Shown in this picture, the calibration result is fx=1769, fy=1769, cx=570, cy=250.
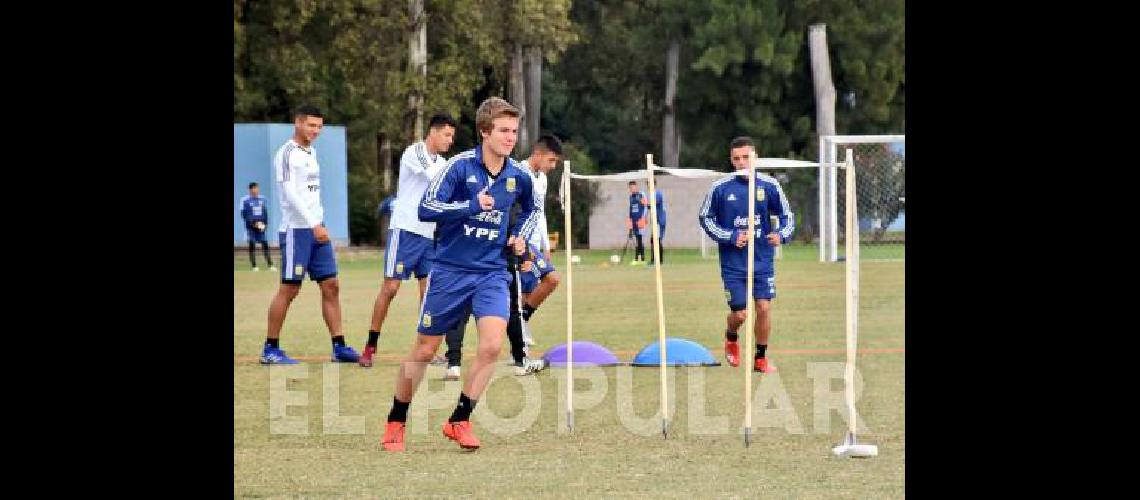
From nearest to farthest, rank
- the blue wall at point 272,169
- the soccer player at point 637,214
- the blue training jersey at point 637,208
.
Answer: the soccer player at point 637,214, the blue training jersey at point 637,208, the blue wall at point 272,169

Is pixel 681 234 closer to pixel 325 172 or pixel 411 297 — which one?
pixel 325 172

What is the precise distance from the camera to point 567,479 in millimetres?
8562

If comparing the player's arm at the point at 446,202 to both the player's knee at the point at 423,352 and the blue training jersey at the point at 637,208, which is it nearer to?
the player's knee at the point at 423,352

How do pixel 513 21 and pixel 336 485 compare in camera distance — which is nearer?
pixel 336 485

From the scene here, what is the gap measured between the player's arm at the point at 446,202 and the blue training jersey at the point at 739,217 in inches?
164

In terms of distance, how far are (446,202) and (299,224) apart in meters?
4.78

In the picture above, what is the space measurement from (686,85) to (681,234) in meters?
8.24

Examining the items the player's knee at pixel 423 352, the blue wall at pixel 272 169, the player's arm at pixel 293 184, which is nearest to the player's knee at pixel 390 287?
the player's arm at pixel 293 184

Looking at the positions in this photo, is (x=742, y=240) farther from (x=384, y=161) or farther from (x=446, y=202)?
(x=384, y=161)

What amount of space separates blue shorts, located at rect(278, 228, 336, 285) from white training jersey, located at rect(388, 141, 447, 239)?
0.64 m

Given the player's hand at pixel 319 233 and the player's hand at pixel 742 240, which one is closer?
the player's hand at pixel 742 240

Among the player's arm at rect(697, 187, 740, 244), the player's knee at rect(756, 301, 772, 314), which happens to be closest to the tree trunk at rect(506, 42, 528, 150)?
the player's arm at rect(697, 187, 740, 244)

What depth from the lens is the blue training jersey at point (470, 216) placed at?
9.72m
